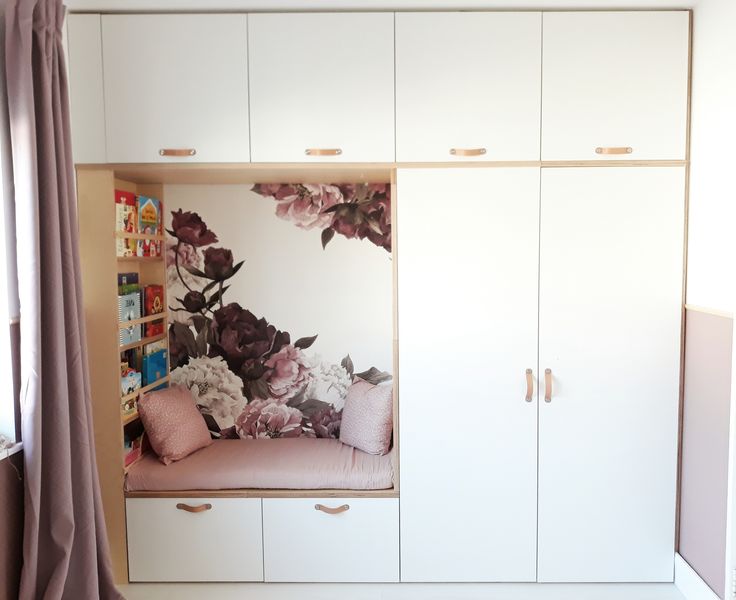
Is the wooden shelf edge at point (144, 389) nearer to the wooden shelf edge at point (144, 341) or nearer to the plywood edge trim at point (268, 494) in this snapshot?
the wooden shelf edge at point (144, 341)

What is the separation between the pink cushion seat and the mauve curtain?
386 millimetres

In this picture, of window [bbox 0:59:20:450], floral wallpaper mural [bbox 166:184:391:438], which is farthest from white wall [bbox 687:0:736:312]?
window [bbox 0:59:20:450]

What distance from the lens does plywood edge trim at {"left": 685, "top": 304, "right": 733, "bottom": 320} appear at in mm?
2289

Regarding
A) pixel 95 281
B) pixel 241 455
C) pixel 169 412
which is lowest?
pixel 241 455

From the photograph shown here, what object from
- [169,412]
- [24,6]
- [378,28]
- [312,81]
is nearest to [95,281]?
[169,412]

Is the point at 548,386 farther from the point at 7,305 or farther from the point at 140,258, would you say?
the point at 7,305

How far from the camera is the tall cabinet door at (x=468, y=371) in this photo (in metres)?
2.58

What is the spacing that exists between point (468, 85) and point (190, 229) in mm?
1501

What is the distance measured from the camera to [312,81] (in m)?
2.55

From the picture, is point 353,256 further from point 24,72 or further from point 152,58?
point 24,72

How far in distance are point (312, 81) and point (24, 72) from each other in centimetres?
104

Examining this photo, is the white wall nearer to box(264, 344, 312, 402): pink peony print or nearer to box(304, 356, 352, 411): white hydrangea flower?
box(304, 356, 352, 411): white hydrangea flower

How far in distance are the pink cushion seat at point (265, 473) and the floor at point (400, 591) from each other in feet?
1.41

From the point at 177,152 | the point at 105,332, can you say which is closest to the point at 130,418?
the point at 105,332
